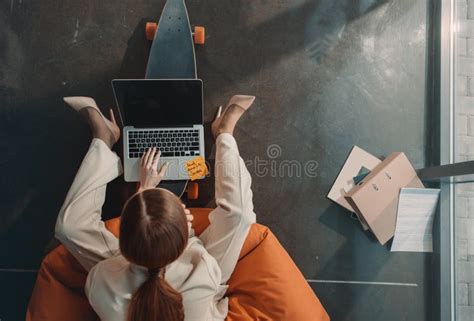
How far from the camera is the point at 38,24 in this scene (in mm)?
1906

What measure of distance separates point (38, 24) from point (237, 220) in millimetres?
1473

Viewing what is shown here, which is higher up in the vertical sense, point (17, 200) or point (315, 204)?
point (17, 200)

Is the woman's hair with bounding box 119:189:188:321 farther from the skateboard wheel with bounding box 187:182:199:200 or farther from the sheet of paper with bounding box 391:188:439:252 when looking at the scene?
the sheet of paper with bounding box 391:188:439:252

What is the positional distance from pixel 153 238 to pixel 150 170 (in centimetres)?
63

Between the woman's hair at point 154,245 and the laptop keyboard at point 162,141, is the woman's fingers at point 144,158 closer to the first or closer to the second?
the laptop keyboard at point 162,141

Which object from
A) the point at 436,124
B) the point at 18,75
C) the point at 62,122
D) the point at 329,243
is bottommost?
the point at 329,243

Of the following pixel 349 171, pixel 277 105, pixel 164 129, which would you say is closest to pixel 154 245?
pixel 164 129

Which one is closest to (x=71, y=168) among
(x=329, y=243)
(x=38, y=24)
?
(x=38, y=24)

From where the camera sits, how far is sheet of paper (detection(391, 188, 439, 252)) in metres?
1.85

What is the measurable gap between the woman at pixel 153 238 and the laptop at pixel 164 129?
0.06m

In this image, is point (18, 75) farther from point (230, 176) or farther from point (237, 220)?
point (237, 220)

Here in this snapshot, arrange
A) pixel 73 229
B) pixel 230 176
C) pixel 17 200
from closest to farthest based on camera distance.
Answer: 1. pixel 73 229
2. pixel 230 176
3. pixel 17 200

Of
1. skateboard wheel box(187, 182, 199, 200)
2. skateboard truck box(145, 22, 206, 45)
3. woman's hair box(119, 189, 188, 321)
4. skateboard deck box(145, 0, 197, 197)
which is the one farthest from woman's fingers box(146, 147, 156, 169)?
skateboard truck box(145, 22, 206, 45)

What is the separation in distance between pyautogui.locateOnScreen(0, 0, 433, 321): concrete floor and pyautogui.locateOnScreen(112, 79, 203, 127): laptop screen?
31cm
